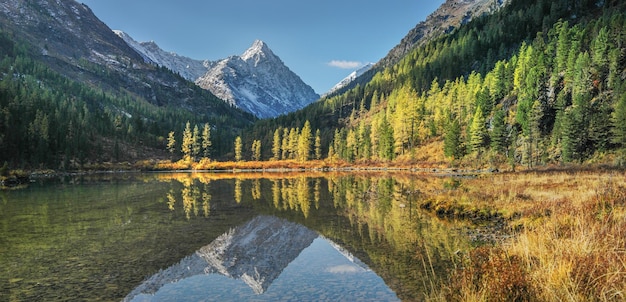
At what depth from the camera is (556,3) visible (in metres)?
155

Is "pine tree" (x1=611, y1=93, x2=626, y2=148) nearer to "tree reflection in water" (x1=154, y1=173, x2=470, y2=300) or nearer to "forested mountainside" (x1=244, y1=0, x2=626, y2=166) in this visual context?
"forested mountainside" (x1=244, y1=0, x2=626, y2=166)

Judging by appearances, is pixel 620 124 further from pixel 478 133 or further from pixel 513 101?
pixel 513 101

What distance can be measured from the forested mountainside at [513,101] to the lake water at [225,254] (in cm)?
5527

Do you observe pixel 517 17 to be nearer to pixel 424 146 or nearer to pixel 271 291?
pixel 424 146

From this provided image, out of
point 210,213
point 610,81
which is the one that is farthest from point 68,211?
point 610,81

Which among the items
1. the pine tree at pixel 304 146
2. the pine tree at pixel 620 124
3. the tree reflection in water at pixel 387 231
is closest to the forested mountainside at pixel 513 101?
the pine tree at pixel 620 124

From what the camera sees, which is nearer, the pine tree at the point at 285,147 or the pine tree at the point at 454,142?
the pine tree at the point at 454,142

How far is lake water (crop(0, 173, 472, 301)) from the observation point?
440 inches

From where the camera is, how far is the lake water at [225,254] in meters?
11.2

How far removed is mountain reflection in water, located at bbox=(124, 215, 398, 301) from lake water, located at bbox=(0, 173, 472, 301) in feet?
0.12

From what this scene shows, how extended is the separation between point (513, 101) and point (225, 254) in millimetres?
97642

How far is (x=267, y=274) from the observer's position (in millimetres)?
13406

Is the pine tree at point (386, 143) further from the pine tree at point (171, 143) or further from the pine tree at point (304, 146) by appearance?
the pine tree at point (171, 143)

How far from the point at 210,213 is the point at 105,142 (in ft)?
442
